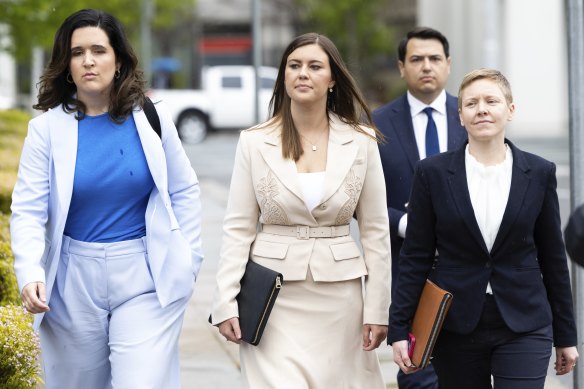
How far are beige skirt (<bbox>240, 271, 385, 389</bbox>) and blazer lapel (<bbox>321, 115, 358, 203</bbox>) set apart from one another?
1.18 feet

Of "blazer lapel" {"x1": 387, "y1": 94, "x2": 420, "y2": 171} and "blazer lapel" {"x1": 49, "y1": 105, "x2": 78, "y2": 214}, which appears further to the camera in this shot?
"blazer lapel" {"x1": 387, "y1": 94, "x2": 420, "y2": 171}

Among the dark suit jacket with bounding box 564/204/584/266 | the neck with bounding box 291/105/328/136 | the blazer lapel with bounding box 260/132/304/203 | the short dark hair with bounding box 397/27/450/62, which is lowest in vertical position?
the dark suit jacket with bounding box 564/204/584/266

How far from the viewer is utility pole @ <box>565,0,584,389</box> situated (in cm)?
551

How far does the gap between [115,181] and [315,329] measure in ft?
3.08

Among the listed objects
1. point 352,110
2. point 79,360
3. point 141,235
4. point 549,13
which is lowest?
point 79,360

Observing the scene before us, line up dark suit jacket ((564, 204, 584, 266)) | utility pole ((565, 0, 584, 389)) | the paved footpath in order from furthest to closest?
the paved footpath → utility pole ((565, 0, 584, 389)) → dark suit jacket ((564, 204, 584, 266))

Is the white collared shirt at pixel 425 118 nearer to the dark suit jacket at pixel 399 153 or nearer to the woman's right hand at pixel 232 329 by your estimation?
the dark suit jacket at pixel 399 153

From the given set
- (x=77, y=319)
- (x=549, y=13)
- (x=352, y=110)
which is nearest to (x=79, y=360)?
(x=77, y=319)

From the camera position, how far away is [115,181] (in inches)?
176

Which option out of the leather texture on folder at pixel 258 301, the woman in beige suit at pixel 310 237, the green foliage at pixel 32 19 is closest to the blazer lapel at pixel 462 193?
the woman in beige suit at pixel 310 237

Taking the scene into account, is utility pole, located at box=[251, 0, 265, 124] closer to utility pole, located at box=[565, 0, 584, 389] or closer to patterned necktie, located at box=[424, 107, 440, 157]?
patterned necktie, located at box=[424, 107, 440, 157]

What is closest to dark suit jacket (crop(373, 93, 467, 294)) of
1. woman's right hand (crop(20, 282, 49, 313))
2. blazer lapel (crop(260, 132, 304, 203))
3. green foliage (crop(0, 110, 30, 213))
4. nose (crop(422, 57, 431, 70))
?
nose (crop(422, 57, 431, 70))

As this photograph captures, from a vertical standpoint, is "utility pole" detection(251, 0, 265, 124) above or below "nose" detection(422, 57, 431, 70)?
above

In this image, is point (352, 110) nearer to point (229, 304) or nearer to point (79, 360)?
point (229, 304)
